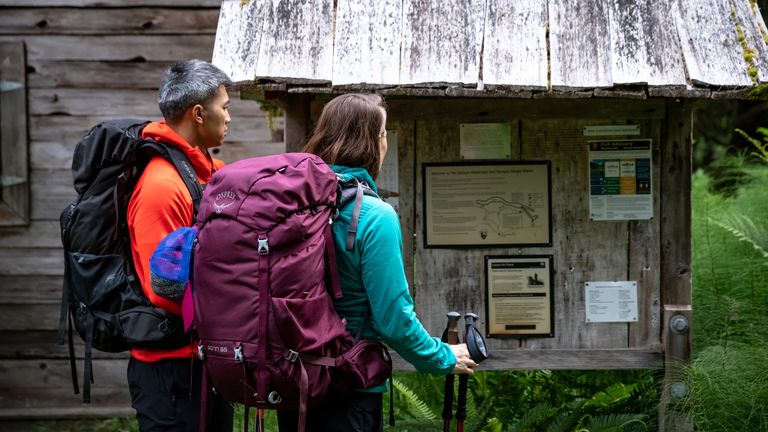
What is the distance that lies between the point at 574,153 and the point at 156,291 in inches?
90.4

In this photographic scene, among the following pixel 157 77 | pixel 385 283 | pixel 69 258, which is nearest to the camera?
pixel 385 283

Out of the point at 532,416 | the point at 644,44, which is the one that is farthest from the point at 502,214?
the point at 532,416

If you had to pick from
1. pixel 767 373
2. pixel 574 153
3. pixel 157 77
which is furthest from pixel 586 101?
pixel 157 77

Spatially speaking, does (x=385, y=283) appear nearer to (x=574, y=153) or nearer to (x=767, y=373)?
(x=574, y=153)

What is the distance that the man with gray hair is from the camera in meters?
3.12

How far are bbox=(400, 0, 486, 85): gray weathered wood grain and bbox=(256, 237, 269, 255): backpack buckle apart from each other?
1503 mm

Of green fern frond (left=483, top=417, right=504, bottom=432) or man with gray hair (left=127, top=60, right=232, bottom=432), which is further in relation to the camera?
green fern frond (left=483, top=417, right=504, bottom=432)

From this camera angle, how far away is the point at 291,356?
263 cm

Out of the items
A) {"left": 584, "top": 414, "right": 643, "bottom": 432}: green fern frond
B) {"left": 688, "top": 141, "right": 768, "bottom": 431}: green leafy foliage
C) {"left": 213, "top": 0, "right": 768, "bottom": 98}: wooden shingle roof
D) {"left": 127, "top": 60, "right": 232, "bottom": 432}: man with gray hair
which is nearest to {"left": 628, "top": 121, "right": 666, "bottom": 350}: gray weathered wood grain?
{"left": 688, "top": 141, "right": 768, "bottom": 431}: green leafy foliage

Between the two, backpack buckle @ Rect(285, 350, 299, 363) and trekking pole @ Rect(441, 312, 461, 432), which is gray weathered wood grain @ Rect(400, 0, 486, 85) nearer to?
trekking pole @ Rect(441, 312, 461, 432)

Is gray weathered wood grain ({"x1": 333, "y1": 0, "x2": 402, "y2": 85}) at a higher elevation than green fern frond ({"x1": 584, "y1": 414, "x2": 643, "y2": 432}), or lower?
higher

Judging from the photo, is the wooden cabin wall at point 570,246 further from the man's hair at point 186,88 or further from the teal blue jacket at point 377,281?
the teal blue jacket at point 377,281

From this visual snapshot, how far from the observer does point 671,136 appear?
14.0ft

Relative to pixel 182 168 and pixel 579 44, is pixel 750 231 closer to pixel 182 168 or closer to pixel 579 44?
pixel 579 44
